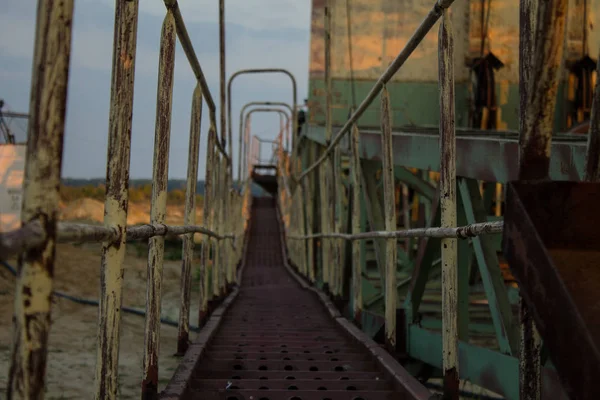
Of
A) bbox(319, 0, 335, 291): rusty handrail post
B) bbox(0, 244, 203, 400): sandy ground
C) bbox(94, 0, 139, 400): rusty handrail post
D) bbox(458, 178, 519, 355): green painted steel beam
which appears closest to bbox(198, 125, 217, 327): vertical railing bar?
bbox(0, 244, 203, 400): sandy ground

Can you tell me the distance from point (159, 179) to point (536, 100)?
5.80 feet

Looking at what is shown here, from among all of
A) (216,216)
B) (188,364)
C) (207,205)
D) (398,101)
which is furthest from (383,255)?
(398,101)

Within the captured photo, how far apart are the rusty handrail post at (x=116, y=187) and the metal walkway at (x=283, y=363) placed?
976 millimetres

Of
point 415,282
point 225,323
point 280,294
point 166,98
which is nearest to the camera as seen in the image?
point 166,98

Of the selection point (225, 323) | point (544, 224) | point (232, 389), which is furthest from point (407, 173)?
point (544, 224)

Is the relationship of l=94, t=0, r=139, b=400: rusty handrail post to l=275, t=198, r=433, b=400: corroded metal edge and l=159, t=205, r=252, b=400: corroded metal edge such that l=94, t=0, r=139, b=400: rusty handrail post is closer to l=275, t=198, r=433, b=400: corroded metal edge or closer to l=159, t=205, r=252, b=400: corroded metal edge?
l=159, t=205, r=252, b=400: corroded metal edge

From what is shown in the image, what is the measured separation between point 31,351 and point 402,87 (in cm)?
1635

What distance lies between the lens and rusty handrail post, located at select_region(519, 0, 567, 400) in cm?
156

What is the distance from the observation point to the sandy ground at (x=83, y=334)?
7.17m

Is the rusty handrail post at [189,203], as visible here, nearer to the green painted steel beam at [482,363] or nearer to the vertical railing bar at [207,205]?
the vertical railing bar at [207,205]

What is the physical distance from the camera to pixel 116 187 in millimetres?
2074

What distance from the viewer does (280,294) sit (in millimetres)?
9984

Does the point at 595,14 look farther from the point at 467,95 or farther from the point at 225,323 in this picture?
the point at 225,323

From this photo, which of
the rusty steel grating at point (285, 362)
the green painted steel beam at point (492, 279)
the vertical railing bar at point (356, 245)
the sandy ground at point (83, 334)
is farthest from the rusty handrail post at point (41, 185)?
the vertical railing bar at point (356, 245)
